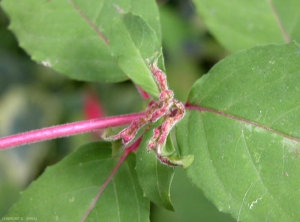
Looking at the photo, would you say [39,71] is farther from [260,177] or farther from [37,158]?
[260,177]

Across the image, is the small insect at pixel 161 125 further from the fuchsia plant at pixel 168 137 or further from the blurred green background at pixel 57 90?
the blurred green background at pixel 57 90

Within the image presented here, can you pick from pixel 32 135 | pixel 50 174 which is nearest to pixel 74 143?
pixel 50 174

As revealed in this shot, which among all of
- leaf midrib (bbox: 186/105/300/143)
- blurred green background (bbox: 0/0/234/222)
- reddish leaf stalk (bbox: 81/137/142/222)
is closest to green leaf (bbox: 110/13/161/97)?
leaf midrib (bbox: 186/105/300/143)

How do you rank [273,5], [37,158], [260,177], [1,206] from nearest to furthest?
[260,177] → [273,5] → [1,206] → [37,158]

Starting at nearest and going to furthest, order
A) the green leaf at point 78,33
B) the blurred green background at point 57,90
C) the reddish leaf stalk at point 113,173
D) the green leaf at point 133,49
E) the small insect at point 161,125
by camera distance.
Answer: the small insect at point 161,125, the green leaf at point 133,49, the reddish leaf stalk at point 113,173, the green leaf at point 78,33, the blurred green background at point 57,90

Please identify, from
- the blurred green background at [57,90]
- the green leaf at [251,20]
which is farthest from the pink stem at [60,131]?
the blurred green background at [57,90]

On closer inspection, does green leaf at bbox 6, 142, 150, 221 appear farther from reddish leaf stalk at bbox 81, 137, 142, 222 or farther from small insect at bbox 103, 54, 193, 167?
small insect at bbox 103, 54, 193, 167

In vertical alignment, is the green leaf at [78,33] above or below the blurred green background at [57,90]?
above
